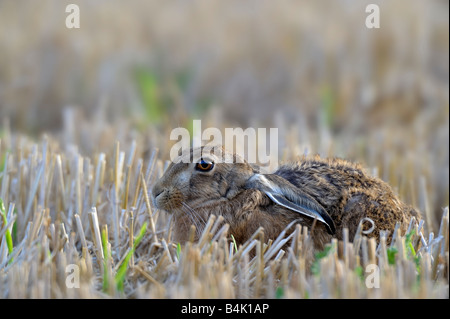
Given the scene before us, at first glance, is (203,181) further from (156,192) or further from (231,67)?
(231,67)

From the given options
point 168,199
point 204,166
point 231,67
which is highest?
point 231,67

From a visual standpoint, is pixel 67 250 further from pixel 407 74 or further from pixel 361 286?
pixel 407 74

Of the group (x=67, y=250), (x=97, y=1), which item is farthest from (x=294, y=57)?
(x=67, y=250)

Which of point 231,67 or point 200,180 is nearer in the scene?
point 200,180

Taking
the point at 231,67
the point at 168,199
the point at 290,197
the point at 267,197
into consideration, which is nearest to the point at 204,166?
the point at 168,199

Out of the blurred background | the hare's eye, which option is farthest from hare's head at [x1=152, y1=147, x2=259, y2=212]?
the blurred background
